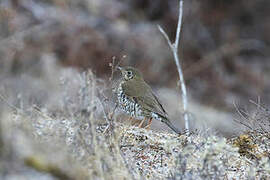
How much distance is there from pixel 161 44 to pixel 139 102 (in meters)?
7.91

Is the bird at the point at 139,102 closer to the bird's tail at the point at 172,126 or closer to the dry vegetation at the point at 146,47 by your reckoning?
the bird's tail at the point at 172,126

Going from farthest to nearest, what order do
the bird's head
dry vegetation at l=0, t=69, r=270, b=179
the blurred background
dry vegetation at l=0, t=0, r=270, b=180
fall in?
the blurred background < dry vegetation at l=0, t=0, r=270, b=180 < the bird's head < dry vegetation at l=0, t=69, r=270, b=179

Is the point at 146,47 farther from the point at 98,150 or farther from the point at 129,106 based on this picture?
the point at 98,150

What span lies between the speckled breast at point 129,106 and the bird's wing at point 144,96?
0.05 m

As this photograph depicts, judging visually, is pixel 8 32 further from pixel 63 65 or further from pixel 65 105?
pixel 65 105

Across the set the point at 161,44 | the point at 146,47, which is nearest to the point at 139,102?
the point at 146,47

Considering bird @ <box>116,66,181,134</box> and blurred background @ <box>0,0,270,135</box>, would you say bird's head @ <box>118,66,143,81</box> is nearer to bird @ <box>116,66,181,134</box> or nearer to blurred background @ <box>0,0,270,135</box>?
bird @ <box>116,66,181,134</box>

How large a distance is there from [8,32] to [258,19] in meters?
7.50

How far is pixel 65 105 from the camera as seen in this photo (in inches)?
169

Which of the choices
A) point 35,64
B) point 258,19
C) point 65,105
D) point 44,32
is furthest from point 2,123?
point 258,19

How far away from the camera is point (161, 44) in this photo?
47.2ft

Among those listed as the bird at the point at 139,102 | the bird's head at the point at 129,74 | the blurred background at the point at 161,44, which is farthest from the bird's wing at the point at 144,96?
the blurred background at the point at 161,44

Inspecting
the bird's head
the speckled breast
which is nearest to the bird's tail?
the speckled breast

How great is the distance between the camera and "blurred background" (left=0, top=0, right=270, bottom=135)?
12805mm
